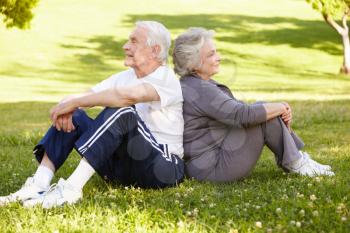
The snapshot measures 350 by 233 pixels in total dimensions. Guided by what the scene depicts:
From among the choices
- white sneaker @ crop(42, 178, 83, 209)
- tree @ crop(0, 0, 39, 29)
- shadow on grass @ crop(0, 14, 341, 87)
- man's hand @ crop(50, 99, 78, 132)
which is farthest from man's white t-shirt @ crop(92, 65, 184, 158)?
shadow on grass @ crop(0, 14, 341, 87)

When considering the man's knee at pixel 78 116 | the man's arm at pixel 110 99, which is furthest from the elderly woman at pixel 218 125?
the man's knee at pixel 78 116

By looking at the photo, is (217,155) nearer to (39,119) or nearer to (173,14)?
(39,119)

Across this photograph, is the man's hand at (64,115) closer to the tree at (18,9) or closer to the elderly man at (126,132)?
the elderly man at (126,132)

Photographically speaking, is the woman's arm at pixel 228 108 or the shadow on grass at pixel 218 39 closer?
the woman's arm at pixel 228 108

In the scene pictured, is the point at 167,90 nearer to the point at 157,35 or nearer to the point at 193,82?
the point at 193,82

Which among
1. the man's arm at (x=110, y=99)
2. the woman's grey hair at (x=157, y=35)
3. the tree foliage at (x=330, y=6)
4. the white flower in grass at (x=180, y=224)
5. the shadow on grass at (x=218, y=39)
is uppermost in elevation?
the woman's grey hair at (x=157, y=35)

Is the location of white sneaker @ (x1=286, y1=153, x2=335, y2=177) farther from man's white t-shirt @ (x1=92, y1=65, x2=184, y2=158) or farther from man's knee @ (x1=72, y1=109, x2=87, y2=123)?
man's knee @ (x1=72, y1=109, x2=87, y2=123)

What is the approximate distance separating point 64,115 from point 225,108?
1.34 meters

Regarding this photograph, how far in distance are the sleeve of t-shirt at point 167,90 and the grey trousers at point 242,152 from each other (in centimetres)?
63

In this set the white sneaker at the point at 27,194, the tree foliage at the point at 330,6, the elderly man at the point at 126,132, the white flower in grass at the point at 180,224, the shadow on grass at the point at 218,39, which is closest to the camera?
the white flower in grass at the point at 180,224

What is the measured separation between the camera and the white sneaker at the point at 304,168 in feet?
20.1

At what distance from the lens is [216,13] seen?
49.9 meters

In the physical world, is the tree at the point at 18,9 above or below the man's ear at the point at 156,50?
below

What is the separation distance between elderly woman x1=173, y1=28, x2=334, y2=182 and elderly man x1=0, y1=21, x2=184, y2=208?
143 mm
